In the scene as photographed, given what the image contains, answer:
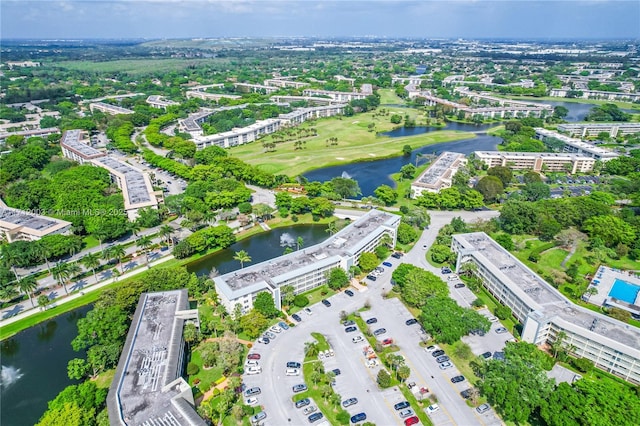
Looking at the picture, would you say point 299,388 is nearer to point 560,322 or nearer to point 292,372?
point 292,372

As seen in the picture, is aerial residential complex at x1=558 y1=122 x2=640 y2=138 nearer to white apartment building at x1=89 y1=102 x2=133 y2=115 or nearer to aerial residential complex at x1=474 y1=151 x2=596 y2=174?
aerial residential complex at x1=474 y1=151 x2=596 y2=174

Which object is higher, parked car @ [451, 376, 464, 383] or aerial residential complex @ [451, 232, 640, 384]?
aerial residential complex @ [451, 232, 640, 384]

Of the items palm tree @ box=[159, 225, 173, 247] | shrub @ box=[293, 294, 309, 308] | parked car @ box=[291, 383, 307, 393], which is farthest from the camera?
palm tree @ box=[159, 225, 173, 247]

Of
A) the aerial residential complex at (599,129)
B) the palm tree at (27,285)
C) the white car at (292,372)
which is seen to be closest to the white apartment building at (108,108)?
the palm tree at (27,285)

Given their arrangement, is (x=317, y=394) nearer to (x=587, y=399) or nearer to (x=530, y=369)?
(x=530, y=369)

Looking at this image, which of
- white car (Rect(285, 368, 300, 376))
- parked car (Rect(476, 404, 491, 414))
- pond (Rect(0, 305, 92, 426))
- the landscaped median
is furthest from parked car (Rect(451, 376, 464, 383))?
pond (Rect(0, 305, 92, 426))

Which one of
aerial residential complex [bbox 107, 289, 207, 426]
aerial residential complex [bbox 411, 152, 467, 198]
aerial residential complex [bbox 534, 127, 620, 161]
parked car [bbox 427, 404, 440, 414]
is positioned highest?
aerial residential complex [bbox 534, 127, 620, 161]

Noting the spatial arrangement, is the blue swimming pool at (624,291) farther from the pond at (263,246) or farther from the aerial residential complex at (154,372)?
the aerial residential complex at (154,372)

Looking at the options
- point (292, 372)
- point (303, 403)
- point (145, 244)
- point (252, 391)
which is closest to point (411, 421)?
point (303, 403)
